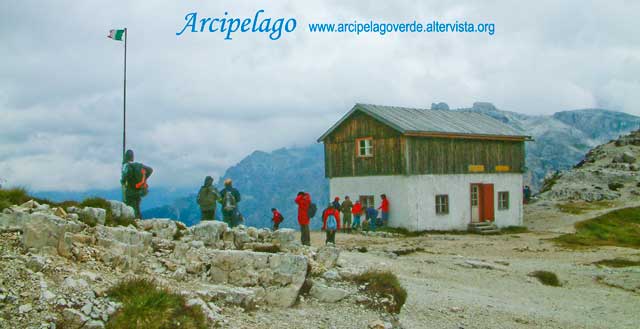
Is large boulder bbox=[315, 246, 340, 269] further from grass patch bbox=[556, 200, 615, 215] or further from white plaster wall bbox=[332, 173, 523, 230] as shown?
grass patch bbox=[556, 200, 615, 215]

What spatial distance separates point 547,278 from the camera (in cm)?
1986

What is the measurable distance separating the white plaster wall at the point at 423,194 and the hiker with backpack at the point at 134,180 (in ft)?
61.4

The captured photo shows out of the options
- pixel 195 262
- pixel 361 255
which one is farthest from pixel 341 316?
pixel 361 255

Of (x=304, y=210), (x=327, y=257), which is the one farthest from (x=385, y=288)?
(x=304, y=210)

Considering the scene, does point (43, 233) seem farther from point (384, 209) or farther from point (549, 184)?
point (549, 184)

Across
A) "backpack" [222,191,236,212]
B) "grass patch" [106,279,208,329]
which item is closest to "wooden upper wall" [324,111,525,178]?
"backpack" [222,191,236,212]

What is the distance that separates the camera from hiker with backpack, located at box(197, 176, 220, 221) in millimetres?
19016

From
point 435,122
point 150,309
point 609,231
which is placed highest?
point 435,122

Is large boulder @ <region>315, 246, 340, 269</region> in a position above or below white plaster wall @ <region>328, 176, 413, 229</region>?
below

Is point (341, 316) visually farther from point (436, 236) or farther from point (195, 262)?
point (436, 236)

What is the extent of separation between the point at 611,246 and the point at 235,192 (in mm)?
19458

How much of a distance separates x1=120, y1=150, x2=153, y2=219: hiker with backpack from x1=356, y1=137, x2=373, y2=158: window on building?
1974 centimetres

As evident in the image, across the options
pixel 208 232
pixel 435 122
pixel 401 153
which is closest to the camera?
pixel 208 232

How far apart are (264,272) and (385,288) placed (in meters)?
2.63
